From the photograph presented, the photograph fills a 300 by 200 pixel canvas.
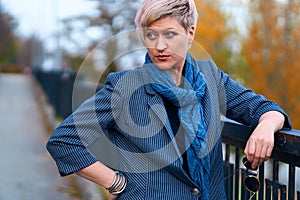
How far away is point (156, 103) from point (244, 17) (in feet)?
60.8

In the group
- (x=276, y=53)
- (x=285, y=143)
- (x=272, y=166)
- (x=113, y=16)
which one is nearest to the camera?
(x=285, y=143)

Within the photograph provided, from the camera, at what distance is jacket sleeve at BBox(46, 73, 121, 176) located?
2.09 m

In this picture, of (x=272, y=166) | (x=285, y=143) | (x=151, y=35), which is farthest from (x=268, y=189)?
(x=151, y=35)

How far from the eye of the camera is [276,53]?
1931 centimetres

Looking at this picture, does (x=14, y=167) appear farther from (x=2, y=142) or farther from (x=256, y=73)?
(x=256, y=73)

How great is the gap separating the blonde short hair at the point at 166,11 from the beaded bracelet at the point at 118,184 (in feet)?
1.88

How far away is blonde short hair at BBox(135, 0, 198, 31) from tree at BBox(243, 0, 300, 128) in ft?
54.4

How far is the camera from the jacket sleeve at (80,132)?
2.09 m

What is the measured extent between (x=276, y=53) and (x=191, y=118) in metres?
17.8

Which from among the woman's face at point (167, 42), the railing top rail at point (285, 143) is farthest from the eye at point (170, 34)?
the railing top rail at point (285, 143)

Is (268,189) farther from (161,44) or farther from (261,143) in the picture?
(161,44)

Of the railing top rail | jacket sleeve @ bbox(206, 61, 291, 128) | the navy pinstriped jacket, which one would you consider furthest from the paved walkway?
the navy pinstriped jacket

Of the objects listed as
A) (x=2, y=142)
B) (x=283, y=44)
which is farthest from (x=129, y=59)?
(x=283, y=44)

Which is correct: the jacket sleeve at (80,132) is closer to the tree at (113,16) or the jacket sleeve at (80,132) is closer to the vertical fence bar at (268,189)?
the vertical fence bar at (268,189)
